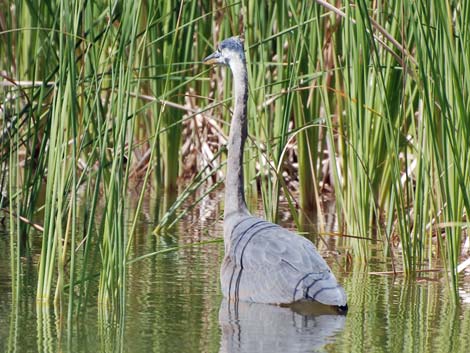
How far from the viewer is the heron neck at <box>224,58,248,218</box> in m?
5.46

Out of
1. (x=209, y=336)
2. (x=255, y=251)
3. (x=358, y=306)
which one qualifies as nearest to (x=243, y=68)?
(x=255, y=251)

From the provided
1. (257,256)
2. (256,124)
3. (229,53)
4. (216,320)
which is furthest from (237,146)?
(216,320)

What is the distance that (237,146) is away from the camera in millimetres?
5480

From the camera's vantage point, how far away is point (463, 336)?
13.5 ft

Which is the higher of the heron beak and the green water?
the heron beak

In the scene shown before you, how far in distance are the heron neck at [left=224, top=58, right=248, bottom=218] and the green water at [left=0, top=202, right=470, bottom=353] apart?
0.36 m

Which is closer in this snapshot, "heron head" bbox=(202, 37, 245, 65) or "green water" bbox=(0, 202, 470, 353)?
"green water" bbox=(0, 202, 470, 353)

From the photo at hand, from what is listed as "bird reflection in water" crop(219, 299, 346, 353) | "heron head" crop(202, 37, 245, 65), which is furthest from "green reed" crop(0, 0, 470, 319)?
"bird reflection in water" crop(219, 299, 346, 353)

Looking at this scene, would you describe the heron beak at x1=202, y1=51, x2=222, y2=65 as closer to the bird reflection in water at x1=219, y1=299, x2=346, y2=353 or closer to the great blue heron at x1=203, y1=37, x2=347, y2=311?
the great blue heron at x1=203, y1=37, x2=347, y2=311

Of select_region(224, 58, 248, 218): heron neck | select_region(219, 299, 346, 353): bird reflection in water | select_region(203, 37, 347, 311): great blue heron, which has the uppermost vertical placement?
select_region(224, 58, 248, 218): heron neck

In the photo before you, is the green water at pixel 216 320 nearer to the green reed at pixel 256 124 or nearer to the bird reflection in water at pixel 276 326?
the bird reflection in water at pixel 276 326

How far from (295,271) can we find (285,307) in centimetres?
16

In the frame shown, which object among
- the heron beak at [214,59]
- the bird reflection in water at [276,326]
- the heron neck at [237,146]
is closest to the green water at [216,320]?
the bird reflection in water at [276,326]

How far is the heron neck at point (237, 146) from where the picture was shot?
17.9ft
